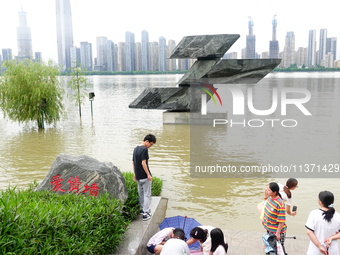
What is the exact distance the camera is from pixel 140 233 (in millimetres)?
5023

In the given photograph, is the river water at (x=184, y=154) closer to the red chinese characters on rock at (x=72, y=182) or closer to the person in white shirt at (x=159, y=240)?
the person in white shirt at (x=159, y=240)

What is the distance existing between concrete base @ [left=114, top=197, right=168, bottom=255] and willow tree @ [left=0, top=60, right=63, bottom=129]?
11751 mm

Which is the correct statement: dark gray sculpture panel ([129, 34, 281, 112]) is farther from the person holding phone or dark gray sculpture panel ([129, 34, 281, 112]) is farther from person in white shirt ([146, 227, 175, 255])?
person in white shirt ([146, 227, 175, 255])

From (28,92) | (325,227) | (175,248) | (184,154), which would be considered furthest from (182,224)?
(28,92)

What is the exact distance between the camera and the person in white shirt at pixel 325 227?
3.71m

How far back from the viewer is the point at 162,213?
6.47 meters

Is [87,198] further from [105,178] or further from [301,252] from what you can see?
Result: [301,252]

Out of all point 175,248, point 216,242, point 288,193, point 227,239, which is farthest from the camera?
point 227,239

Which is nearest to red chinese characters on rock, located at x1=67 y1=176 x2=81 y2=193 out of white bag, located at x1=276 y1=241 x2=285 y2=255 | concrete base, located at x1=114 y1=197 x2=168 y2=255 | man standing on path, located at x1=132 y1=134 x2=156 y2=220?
man standing on path, located at x1=132 y1=134 x2=156 y2=220

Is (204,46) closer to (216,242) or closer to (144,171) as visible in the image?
(144,171)

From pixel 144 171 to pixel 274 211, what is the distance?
1.95m

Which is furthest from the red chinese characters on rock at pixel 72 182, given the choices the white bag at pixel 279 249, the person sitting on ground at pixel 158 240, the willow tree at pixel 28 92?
the willow tree at pixel 28 92

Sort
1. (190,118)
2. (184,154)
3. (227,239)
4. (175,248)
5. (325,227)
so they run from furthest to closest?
(190,118) < (184,154) < (227,239) < (175,248) < (325,227)

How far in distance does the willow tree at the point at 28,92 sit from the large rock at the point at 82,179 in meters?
11.5
